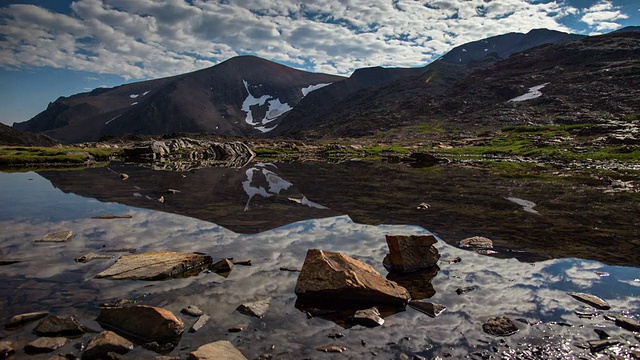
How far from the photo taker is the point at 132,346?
287 inches

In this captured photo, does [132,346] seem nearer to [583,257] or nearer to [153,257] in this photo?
[153,257]

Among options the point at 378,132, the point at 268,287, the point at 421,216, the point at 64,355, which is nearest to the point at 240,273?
the point at 268,287

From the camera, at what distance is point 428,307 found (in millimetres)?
9406

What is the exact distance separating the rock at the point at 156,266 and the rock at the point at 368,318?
570 centimetres

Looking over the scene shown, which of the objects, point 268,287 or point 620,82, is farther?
point 620,82

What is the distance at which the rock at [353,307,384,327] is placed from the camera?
866 cm

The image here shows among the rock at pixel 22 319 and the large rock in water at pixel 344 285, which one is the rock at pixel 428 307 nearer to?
the large rock in water at pixel 344 285

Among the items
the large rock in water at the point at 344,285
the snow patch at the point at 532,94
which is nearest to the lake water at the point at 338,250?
the large rock in water at the point at 344,285

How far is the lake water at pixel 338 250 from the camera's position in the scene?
320 inches

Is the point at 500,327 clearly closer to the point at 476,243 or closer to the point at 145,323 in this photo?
the point at 476,243

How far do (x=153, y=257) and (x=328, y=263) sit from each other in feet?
20.7

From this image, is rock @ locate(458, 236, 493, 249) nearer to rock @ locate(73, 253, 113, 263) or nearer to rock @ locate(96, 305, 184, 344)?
rock @ locate(96, 305, 184, 344)

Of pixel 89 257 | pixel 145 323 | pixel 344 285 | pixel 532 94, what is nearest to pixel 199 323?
pixel 145 323

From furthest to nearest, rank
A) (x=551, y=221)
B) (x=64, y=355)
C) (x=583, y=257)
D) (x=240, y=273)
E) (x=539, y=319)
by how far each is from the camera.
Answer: (x=551, y=221)
(x=583, y=257)
(x=240, y=273)
(x=539, y=319)
(x=64, y=355)
